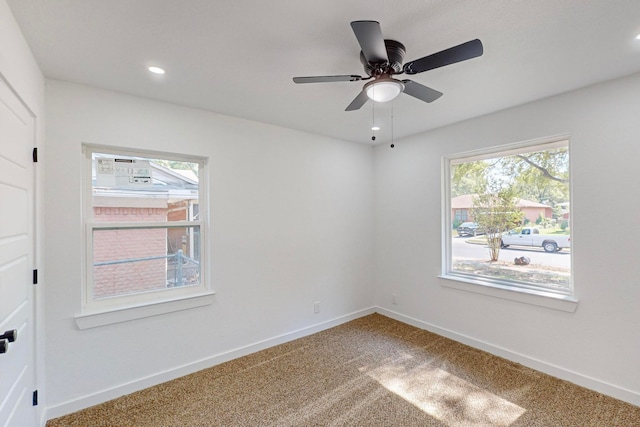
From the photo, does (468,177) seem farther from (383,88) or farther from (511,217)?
(383,88)

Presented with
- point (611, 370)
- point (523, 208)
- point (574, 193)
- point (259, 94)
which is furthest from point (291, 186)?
point (611, 370)

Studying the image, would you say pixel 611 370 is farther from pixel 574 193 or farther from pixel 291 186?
pixel 291 186

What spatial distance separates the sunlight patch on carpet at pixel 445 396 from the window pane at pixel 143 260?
1982mm

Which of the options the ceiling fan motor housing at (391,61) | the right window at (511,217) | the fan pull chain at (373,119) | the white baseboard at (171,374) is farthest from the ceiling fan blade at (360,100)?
the white baseboard at (171,374)

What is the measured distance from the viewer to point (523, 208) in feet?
9.48

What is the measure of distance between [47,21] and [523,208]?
3.81m

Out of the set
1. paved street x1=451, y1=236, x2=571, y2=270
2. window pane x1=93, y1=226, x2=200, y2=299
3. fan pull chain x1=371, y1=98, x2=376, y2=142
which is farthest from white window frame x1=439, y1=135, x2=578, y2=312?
window pane x1=93, y1=226, x2=200, y2=299

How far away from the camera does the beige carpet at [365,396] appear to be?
2.04 meters

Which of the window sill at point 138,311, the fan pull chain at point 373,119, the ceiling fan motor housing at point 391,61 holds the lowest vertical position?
the window sill at point 138,311

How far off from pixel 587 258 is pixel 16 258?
3.91m

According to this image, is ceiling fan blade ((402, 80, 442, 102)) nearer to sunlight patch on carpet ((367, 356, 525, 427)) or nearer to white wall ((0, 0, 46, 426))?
white wall ((0, 0, 46, 426))

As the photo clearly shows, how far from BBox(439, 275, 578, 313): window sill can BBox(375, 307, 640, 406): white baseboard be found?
0.51 m

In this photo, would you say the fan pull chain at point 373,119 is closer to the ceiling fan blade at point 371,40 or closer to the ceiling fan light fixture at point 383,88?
the ceiling fan light fixture at point 383,88

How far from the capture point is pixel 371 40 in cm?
138
